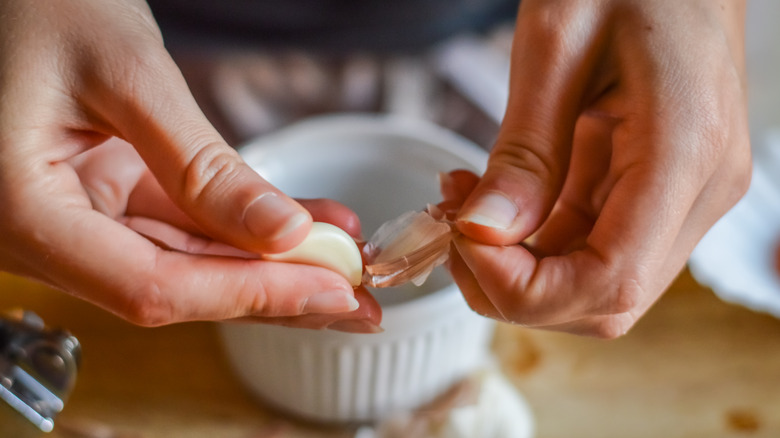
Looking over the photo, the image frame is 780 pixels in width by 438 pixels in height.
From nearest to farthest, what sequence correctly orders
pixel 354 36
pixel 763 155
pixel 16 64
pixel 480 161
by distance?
pixel 16 64 < pixel 480 161 < pixel 354 36 < pixel 763 155

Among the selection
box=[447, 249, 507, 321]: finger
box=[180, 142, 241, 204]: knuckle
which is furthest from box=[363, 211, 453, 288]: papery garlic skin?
box=[180, 142, 241, 204]: knuckle

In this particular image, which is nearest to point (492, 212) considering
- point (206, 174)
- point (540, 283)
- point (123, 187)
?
point (540, 283)

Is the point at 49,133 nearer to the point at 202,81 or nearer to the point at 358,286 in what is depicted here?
the point at 358,286

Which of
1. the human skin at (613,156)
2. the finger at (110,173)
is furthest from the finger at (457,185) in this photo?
the finger at (110,173)

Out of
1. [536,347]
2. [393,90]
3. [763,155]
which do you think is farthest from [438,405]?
[763,155]

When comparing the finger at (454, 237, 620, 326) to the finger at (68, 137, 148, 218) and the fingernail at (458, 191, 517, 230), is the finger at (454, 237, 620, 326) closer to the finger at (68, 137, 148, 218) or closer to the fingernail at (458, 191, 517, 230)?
the fingernail at (458, 191, 517, 230)
